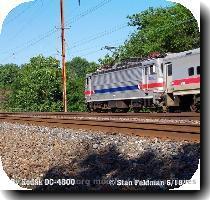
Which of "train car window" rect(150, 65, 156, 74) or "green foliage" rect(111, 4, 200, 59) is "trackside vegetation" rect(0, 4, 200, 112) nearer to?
"green foliage" rect(111, 4, 200, 59)

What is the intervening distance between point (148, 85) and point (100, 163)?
11212 millimetres

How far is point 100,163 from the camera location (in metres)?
5.31

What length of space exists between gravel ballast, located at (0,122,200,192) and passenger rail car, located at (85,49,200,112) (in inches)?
192

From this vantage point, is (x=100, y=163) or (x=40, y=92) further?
(x=40, y=92)

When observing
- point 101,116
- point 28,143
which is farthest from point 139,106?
point 28,143

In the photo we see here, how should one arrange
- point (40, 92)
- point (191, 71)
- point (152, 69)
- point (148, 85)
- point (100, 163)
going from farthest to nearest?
point (40, 92), point (148, 85), point (152, 69), point (191, 71), point (100, 163)

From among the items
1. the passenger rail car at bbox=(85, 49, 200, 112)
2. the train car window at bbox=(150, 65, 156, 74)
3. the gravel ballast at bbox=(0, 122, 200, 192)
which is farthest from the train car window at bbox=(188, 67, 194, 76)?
the gravel ballast at bbox=(0, 122, 200, 192)

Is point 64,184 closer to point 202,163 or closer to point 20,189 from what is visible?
point 20,189

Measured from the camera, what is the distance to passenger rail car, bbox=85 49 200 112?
12.8 m

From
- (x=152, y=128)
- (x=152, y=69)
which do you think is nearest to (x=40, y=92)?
(x=152, y=69)

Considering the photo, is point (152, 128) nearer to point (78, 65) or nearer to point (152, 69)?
point (152, 69)

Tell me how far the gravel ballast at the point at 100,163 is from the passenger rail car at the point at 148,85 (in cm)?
487

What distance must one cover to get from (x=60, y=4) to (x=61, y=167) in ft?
5.89

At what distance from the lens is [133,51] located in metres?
16.6
